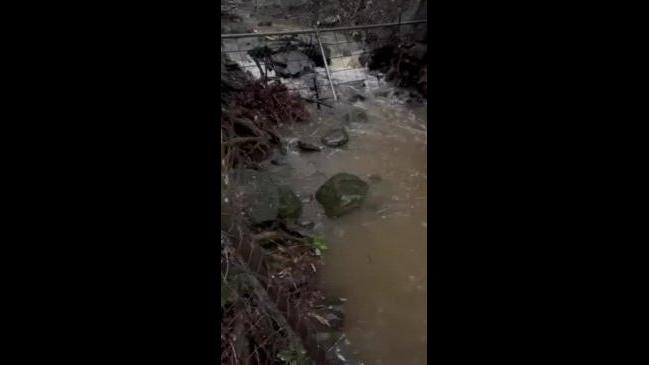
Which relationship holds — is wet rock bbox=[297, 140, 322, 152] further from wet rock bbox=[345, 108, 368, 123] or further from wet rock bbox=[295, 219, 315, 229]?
wet rock bbox=[295, 219, 315, 229]

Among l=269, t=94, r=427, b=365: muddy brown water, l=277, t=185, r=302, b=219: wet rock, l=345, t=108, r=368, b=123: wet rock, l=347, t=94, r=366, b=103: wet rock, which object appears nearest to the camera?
l=269, t=94, r=427, b=365: muddy brown water

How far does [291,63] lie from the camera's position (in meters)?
6.87

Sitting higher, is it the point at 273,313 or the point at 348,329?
the point at 273,313

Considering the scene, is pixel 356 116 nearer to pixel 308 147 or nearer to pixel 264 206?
pixel 308 147

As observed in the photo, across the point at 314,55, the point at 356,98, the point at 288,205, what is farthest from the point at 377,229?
→ the point at 314,55

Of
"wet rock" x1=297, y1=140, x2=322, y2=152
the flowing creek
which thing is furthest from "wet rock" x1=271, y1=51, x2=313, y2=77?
"wet rock" x1=297, y1=140, x2=322, y2=152

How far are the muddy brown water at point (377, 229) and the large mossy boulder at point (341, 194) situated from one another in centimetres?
7

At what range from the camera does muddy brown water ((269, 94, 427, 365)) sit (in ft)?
11.5

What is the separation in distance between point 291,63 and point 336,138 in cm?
169

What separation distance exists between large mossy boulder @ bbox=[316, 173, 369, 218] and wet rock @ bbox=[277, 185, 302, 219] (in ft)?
0.76
